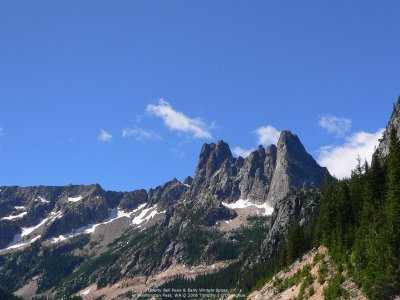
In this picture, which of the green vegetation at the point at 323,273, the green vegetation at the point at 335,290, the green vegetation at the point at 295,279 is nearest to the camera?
the green vegetation at the point at 335,290

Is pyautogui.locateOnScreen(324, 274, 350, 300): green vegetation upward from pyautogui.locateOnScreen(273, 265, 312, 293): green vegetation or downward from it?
downward

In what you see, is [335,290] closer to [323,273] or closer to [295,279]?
[323,273]

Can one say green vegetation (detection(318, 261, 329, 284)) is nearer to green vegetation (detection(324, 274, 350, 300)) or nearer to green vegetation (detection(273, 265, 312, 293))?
green vegetation (detection(273, 265, 312, 293))

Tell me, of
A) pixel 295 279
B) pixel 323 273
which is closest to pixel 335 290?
pixel 323 273

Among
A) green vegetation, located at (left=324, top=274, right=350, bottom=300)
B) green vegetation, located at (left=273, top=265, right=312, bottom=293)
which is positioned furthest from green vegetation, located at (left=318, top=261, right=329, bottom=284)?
green vegetation, located at (left=324, top=274, right=350, bottom=300)

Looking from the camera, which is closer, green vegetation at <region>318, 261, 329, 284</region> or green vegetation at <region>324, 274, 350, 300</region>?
green vegetation at <region>324, 274, 350, 300</region>

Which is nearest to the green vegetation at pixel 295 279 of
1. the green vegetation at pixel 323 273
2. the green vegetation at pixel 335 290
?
the green vegetation at pixel 323 273

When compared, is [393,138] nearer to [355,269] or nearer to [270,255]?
[355,269]

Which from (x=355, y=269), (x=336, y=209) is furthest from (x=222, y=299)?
(x=355, y=269)

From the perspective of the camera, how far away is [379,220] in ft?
183

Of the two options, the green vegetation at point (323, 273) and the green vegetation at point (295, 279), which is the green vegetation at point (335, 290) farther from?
the green vegetation at point (295, 279)

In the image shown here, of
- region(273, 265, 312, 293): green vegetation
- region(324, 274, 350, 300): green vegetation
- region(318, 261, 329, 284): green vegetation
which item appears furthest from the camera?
region(273, 265, 312, 293): green vegetation

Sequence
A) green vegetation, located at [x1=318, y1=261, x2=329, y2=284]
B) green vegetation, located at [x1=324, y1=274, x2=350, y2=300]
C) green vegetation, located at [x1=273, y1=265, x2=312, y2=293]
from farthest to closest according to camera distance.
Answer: green vegetation, located at [x1=273, y1=265, x2=312, y2=293]
green vegetation, located at [x1=318, y1=261, x2=329, y2=284]
green vegetation, located at [x1=324, y1=274, x2=350, y2=300]

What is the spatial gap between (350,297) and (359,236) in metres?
13.7
